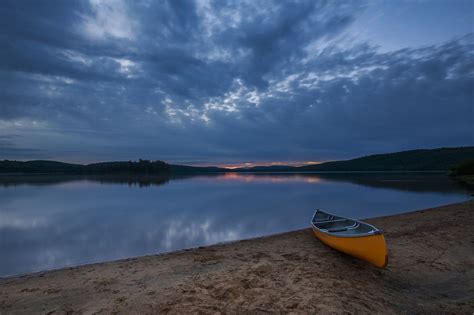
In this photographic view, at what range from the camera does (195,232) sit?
1368 cm

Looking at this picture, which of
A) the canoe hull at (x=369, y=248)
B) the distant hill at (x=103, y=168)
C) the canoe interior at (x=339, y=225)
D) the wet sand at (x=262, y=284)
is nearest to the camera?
the wet sand at (x=262, y=284)

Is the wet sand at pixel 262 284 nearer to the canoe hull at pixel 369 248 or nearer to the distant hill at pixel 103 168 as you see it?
the canoe hull at pixel 369 248

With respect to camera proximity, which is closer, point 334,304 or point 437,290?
point 334,304

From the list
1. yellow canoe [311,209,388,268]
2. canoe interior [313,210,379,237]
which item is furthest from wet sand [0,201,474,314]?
canoe interior [313,210,379,237]

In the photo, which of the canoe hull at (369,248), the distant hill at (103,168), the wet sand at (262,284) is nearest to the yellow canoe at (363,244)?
the canoe hull at (369,248)

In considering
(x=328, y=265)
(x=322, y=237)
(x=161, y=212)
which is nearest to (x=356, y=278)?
(x=328, y=265)

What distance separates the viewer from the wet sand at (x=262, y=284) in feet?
16.0

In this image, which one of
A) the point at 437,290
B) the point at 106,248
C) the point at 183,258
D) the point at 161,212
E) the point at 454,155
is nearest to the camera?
the point at 437,290

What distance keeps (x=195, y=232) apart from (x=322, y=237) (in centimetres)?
695

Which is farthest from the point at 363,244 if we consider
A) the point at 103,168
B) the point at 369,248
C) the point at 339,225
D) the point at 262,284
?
the point at 103,168

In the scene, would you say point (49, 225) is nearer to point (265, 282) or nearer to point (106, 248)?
point (106, 248)

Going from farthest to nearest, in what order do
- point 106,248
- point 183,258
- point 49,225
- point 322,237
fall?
point 49,225 → point 106,248 → point 322,237 → point 183,258

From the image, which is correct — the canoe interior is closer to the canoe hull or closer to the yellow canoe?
the yellow canoe

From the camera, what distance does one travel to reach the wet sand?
489 centimetres
